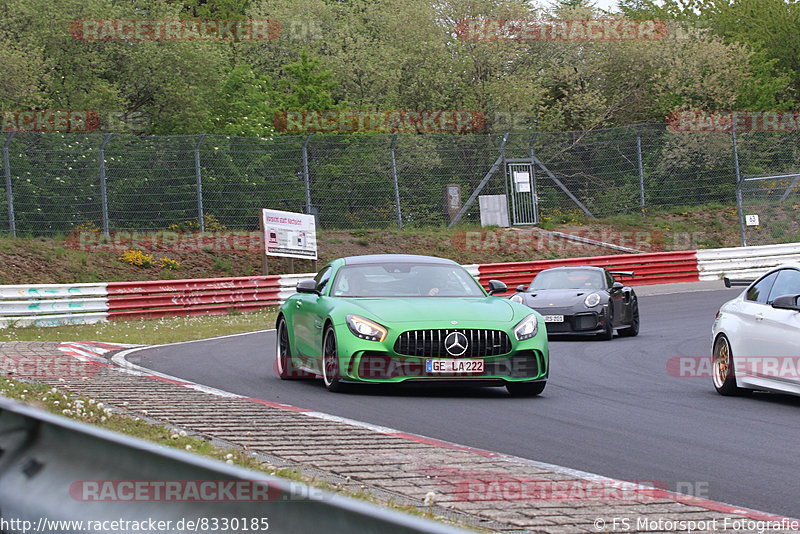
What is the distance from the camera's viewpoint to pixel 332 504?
2.24 m

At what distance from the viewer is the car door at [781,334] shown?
30.6 feet

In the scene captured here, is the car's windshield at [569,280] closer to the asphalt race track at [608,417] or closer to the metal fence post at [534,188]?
the asphalt race track at [608,417]

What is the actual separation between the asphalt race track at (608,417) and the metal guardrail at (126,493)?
3.49 metres

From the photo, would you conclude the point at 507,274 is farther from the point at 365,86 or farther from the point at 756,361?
the point at 365,86

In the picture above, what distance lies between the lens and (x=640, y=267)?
3009cm

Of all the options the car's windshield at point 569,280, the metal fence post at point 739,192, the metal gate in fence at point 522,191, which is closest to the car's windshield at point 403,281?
the car's windshield at point 569,280

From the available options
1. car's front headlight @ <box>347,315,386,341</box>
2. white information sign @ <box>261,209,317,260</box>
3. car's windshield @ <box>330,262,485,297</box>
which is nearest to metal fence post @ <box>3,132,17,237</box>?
white information sign @ <box>261,209,317,260</box>

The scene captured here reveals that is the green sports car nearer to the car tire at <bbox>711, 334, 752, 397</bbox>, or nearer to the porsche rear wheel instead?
the car tire at <bbox>711, 334, 752, 397</bbox>

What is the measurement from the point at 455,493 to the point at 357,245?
27688 mm
